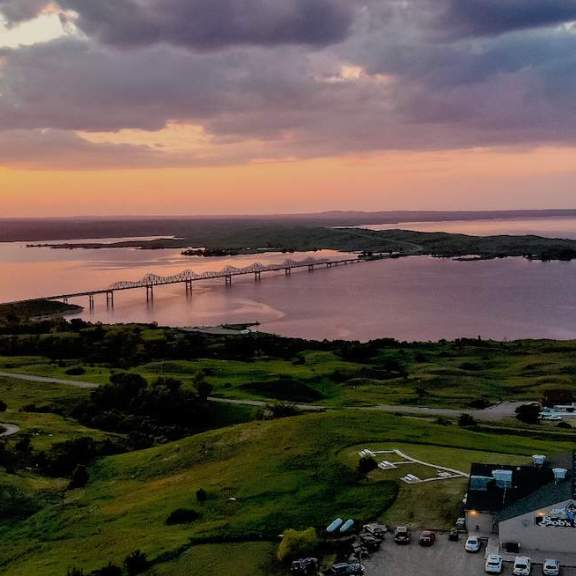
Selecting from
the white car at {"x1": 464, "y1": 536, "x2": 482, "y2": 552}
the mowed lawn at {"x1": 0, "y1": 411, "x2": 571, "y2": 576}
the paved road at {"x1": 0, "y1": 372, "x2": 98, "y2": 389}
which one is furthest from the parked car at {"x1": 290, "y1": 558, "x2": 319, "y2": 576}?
the paved road at {"x1": 0, "y1": 372, "x2": 98, "y2": 389}

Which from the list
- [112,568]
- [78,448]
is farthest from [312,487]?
[78,448]

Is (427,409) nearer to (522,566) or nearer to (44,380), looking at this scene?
(522,566)

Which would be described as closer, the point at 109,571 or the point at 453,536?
the point at 109,571

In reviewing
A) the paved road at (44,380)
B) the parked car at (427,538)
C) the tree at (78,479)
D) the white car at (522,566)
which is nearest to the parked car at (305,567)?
the parked car at (427,538)

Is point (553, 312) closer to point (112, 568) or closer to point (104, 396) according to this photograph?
point (104, 396)

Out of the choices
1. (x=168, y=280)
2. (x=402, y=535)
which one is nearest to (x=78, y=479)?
(x=402, y=535)

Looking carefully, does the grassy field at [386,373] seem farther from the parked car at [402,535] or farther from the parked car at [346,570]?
the parked car at [346,570]
